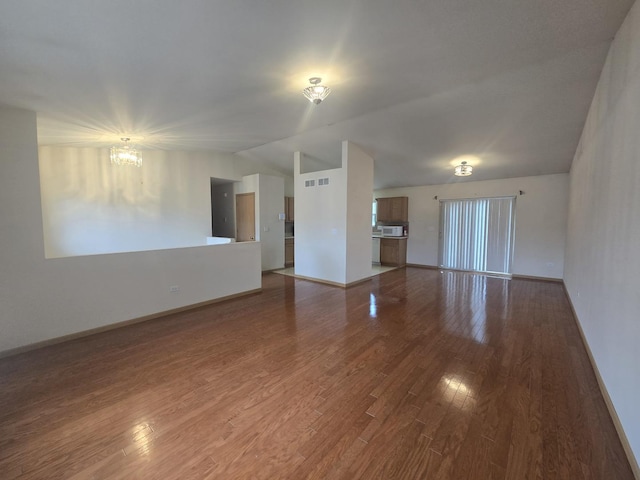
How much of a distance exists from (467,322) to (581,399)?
1602 mm

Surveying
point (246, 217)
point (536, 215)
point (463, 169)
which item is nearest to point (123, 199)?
point (246, 217)

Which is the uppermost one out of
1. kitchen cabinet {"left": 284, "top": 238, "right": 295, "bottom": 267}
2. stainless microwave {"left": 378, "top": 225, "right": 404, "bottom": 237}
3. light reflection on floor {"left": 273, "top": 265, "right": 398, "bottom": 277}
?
stainless microwave {"left": 378, "top": 225, "right": 404, "bottom": 237}

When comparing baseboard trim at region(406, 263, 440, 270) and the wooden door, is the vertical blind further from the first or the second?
the wooden door

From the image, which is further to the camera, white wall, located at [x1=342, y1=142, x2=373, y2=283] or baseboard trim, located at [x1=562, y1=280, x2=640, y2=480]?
white wall, located at [x1=342, y1=142, x2=373, y2=283]

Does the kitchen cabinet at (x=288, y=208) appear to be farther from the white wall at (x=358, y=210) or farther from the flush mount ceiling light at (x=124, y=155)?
the flush mount ceiling light at (x=124, y=155)

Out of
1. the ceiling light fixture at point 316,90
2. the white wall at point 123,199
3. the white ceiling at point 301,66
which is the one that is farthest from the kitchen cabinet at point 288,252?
the ceiling light fixture at point 316,90

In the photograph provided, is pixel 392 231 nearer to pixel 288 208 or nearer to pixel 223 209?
pixel 288 208

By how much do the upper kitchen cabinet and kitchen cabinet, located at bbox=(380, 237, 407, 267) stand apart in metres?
0.74

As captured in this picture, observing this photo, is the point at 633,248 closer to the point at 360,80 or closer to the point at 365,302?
the point at 360,80

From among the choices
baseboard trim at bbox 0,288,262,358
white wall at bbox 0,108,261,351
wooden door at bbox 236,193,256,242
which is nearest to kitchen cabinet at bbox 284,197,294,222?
wooden door at bbox 236,193,256,242

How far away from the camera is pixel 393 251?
813 cm

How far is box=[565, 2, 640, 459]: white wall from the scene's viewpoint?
1.63m

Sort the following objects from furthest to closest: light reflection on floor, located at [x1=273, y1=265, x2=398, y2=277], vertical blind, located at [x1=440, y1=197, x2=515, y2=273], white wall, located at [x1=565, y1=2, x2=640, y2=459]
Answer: light reflection on floor, located at [x1=273, y1=265, x2=398, y2=277] < vertical blind, located at [x1=440, y1=197, x2=515, y2=273] < white wall, located at [x1=565, y1=2, x2=640, y2=459]

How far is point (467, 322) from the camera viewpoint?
12.2ft
